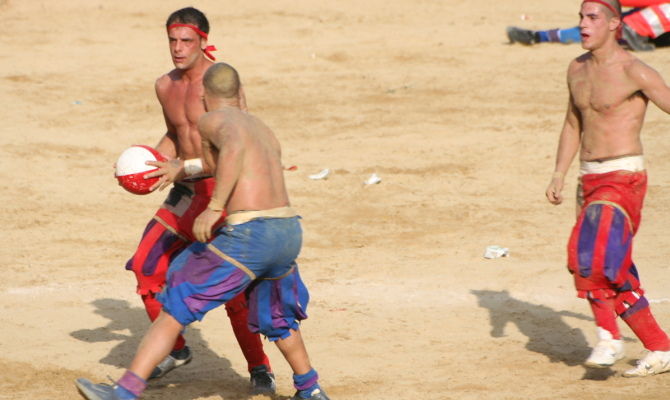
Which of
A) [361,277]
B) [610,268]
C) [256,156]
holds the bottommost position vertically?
[361,277]

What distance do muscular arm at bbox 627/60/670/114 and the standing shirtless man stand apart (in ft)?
7.24

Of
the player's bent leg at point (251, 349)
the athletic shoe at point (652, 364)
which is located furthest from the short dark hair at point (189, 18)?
the athletic shoe at point (652, 364)

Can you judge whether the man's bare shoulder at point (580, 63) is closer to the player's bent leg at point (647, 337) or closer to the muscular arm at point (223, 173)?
the player's bent leg at point (647, 337)

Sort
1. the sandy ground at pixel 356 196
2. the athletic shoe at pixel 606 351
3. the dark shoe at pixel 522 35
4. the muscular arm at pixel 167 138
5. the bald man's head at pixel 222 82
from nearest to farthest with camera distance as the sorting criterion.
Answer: the bald man's head at pixel 222 82 → the athletic shoe at pixel 606 351 → the muscular arm at pixel 167 138 → the sandy ground at pixel 356 196 → the dark shoe at pixel 522 35

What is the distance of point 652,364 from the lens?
21.6ft

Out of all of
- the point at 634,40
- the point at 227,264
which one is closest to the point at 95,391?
the point at 227,264

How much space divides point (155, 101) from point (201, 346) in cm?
724

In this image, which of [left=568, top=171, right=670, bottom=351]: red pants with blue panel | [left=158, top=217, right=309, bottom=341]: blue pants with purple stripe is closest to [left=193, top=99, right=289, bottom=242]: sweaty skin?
[left=158, top=217, right=309, bottom=341]: blue pants with purple stripe

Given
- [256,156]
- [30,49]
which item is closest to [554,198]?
[256,156]

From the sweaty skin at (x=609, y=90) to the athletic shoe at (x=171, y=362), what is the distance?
276 centimetres

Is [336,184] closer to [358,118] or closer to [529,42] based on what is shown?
[358,118]

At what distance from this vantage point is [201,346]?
7.56 m

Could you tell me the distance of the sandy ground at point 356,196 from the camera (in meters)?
7.16

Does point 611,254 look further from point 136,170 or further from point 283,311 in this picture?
point 136,170
